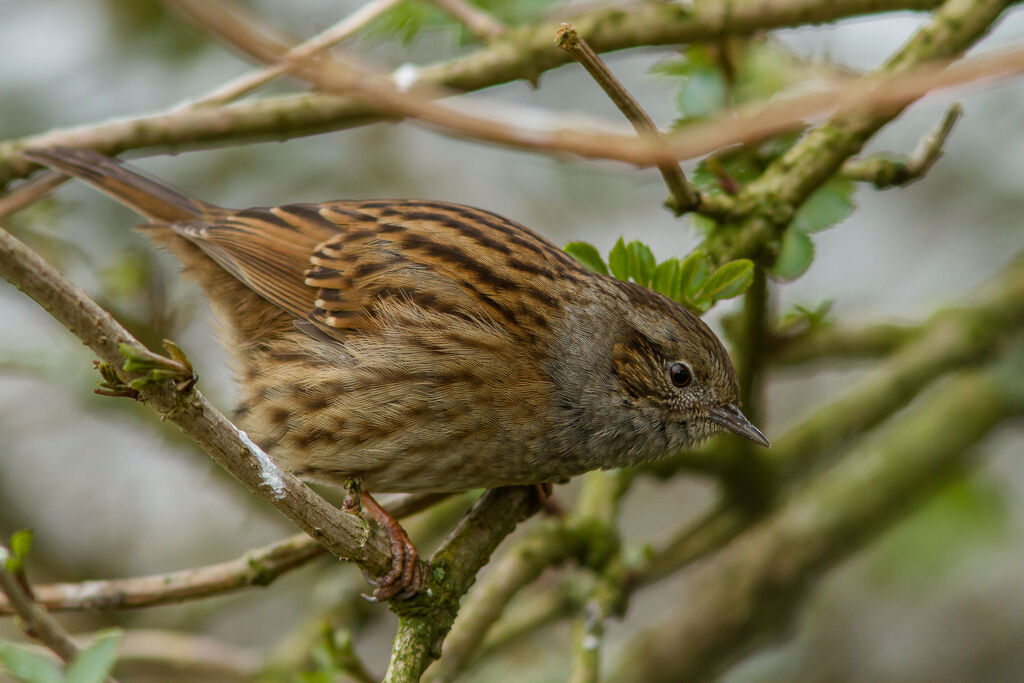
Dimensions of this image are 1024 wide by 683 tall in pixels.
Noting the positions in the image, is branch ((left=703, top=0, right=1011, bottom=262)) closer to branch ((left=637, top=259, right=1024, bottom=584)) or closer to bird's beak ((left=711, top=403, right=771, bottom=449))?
bird's beak ((left=711, top=403, right=771, bottom=449))

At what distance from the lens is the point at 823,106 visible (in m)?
2.08

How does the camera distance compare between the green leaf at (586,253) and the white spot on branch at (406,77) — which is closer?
the green leaf at (586,253)

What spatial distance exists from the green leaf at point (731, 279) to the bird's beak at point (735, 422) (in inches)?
22.8

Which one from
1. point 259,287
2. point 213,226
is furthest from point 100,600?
point 213,226

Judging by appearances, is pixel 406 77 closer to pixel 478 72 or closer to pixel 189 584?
pixel 478 72

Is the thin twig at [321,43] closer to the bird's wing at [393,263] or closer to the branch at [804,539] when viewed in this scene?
the bird's wing at [393,263]

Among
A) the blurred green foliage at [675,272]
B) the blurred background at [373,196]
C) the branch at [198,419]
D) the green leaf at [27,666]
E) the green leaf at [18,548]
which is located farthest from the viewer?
the blurred background at [373,196]

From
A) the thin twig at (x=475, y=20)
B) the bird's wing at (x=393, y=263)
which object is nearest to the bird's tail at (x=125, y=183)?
the bird's wing at (x=393, y=263)

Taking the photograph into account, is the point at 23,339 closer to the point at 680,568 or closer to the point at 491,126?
the point at 680,568

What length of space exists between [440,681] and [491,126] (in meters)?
1.64

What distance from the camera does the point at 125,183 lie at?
155 inches

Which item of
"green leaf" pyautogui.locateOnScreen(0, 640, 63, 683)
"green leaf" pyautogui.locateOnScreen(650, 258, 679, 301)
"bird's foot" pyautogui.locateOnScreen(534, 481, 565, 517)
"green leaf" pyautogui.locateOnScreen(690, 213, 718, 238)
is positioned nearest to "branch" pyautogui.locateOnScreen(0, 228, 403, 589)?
"green leaf" pyautogui.locateOnScreen(0, 640, 63, 683)

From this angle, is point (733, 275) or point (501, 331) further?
point (501, 331)

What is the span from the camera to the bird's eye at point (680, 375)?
130 inches
